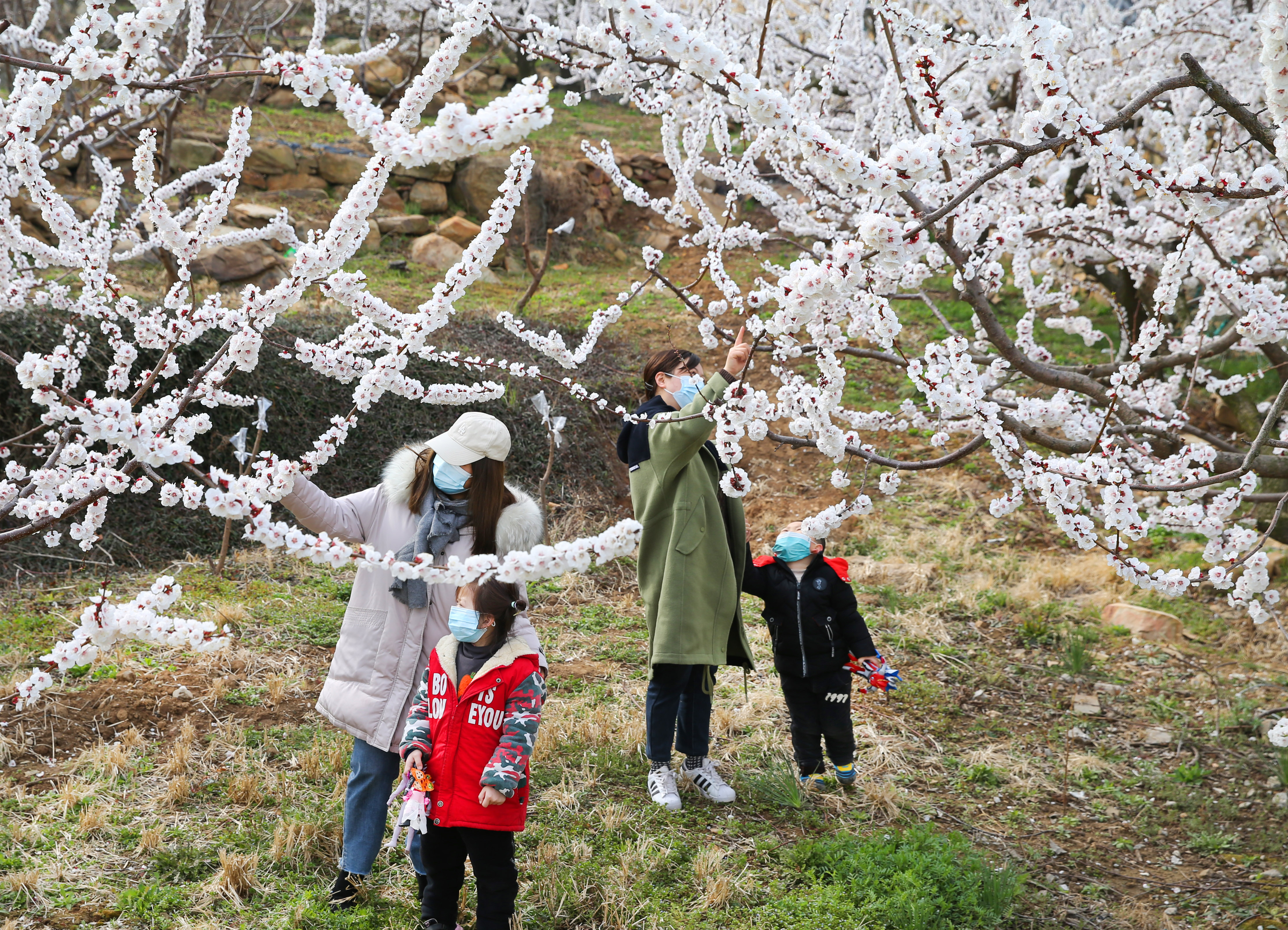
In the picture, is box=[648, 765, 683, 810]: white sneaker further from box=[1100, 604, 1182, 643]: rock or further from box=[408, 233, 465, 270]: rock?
box=[408, 233, 465, 270]: rock

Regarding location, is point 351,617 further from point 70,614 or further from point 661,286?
point 661,286

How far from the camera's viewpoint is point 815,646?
3.59 m

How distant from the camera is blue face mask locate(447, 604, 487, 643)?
2430 millimetres

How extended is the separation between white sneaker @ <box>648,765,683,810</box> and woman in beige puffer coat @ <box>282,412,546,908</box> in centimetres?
104

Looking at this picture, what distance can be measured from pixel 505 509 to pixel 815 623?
1.48 meters

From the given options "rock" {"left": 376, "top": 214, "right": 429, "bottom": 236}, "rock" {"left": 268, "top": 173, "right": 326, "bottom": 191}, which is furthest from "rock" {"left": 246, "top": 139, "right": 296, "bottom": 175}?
"rock" {"left": 376, "top": 214, "right": 429, "bottom": 236}

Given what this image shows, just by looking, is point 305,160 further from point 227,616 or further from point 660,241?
point 227,616

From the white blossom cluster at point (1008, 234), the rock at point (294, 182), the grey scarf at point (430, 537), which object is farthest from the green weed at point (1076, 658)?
the rock at point (294, 182)

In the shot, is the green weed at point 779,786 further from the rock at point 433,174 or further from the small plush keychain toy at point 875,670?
the rock at point 433,174

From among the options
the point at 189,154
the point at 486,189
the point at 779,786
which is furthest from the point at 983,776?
the point at 189,154

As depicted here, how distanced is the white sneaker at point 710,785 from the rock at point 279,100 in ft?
Answer: 41.4

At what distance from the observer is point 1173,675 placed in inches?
200

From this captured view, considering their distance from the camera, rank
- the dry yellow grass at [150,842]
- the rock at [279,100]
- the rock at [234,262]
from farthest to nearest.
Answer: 1. the rock at [279,100]
2. the rock at [234,262]
3. the dry yellow grass at [150,842]

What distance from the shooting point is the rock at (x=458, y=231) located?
1069 centimetres
